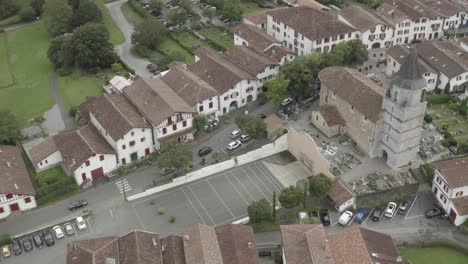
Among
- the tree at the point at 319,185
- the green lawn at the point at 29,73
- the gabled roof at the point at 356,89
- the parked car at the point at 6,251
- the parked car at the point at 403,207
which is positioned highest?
the gabled roof at the point at 356,89

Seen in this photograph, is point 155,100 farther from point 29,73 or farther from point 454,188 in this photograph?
point 454,188

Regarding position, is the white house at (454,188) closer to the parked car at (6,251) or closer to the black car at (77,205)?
the black car at (77,205)

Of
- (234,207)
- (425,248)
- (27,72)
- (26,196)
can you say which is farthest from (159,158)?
(27,72)

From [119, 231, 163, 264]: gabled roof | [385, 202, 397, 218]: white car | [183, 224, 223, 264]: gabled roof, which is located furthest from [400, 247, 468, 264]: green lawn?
[119, 231, 163, 264]: gabled roof

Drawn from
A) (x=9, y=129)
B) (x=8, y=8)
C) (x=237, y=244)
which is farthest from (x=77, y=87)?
(x=237, y=244)

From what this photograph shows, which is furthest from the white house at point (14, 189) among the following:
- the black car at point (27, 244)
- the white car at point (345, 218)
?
the white car at point (345, 218)

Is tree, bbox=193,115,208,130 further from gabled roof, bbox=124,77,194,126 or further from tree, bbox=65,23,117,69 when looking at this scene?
tree, bbox=65,23,117,69
